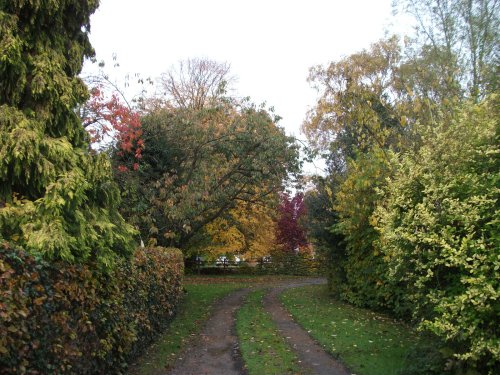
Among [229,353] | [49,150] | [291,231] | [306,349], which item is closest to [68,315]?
[49,150]

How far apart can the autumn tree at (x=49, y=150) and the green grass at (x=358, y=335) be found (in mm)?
4649

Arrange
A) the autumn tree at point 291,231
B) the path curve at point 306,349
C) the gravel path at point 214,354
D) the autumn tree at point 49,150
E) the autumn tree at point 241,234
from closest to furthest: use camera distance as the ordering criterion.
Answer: the autumn tree at point 49,150, the path curve at point 306,349, the gravel path at point 214,354, the autumn tree at point 241,234, the autumn tree at point 291,231

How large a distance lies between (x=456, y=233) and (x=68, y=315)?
4.93 meters

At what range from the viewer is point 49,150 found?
7156 mm

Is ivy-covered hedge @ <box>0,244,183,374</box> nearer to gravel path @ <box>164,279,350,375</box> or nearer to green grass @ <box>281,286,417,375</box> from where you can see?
gravel path @ <box>164,279,350,375</box>

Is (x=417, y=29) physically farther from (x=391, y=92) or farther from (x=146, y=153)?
(x=146, y=153)

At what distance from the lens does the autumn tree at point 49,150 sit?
644 centimetres

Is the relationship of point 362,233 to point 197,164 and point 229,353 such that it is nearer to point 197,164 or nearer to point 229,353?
point 229,353

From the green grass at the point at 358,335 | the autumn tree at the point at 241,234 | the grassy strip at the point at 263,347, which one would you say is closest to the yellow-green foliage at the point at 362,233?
the green grass at the point at 358,335

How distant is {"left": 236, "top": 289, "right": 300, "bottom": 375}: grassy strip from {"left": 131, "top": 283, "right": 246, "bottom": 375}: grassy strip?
1.32 meters

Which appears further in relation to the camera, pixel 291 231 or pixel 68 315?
pixel 291 231

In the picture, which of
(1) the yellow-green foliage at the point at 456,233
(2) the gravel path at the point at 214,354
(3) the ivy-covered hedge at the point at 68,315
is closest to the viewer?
(3) the ivy-covered hedge at the point at 68,315

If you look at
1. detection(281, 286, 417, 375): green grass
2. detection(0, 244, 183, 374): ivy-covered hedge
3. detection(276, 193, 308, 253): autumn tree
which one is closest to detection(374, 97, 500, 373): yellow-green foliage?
detection(281, 286, 417, 375): green grass

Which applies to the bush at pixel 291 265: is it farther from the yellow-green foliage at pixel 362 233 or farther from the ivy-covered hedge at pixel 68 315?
the ivy-covered hedge at pixel 68 315
